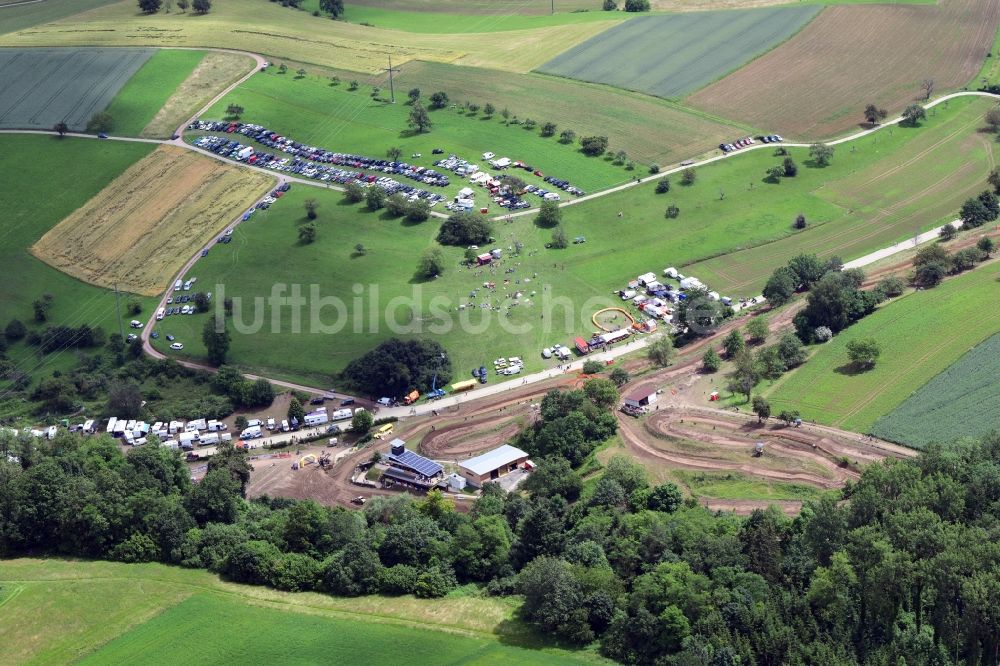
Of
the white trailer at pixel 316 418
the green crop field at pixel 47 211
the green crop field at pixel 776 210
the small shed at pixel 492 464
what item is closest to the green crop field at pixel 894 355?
the green crop field at pixel 776 210

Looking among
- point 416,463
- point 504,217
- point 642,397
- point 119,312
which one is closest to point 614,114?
point 504,217

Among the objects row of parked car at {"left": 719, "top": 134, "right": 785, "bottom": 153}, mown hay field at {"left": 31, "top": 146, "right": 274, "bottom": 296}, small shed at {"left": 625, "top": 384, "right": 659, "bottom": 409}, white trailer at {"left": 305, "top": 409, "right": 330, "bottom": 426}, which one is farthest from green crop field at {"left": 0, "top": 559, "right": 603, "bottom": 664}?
row of parked car at {"left": 719, "top": 134, "right": 785, "bottom": 153}

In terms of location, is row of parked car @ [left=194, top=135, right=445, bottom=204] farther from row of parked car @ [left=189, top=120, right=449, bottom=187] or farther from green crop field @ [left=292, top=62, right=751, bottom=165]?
green crop field @ [left=292, top=62, right=751, bottom=165]

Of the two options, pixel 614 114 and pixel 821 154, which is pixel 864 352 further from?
pixel 614 114

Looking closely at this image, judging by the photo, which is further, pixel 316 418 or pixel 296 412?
pixel 316 418

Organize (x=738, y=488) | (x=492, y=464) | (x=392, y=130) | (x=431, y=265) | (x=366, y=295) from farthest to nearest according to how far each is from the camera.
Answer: (x=392, y=130), (x=431, y=265), (x=366, y=295), (x=492, y=464), (x=738, y=488)

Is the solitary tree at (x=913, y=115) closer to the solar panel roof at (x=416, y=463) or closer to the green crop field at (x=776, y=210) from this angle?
the green crop field at (x=776, y=210)
